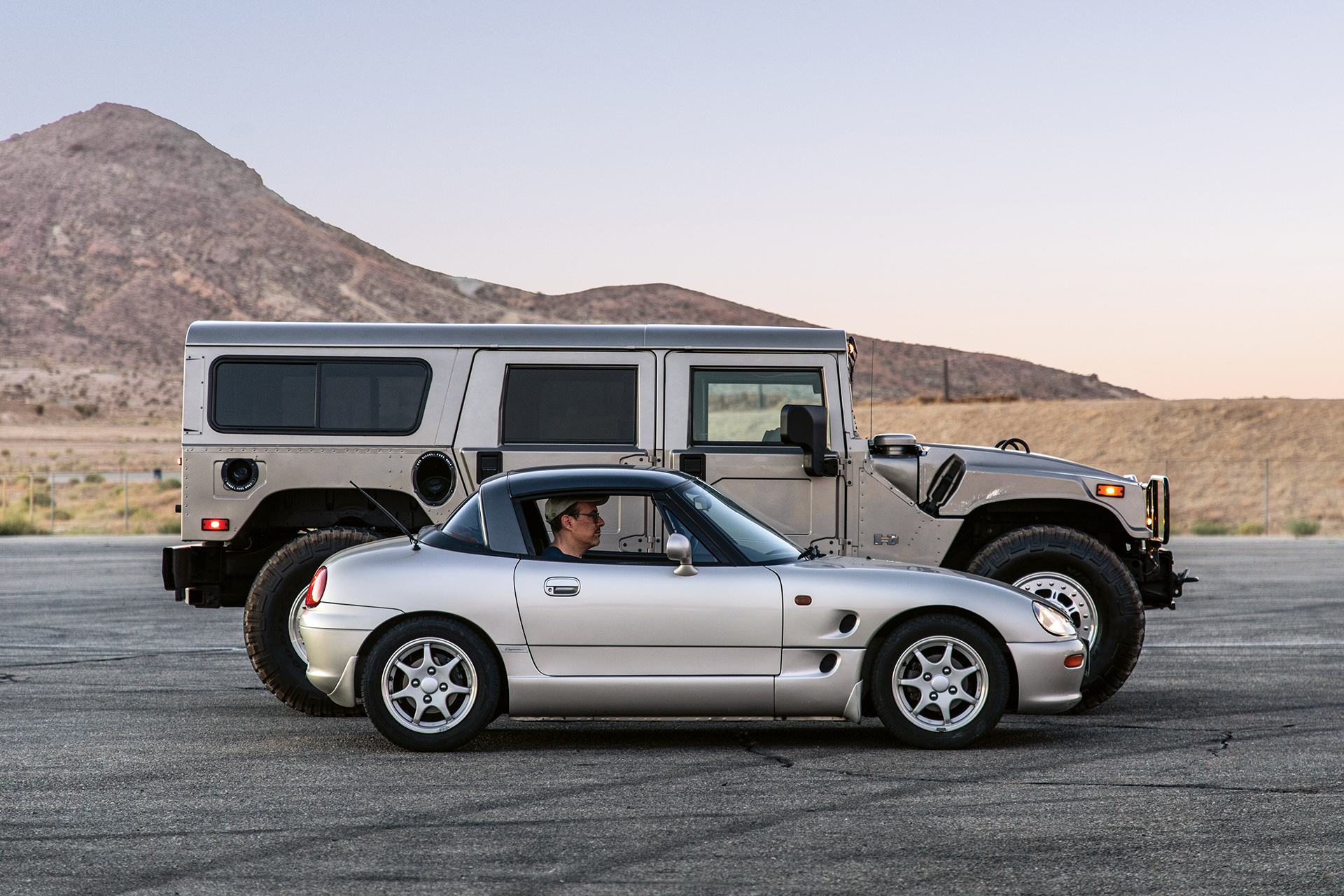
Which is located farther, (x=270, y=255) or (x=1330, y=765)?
(x=270, y=255)

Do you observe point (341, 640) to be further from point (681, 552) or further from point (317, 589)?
point (681, 552)

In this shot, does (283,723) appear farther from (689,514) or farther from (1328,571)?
(1328,571)

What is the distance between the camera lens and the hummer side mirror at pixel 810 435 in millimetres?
9531

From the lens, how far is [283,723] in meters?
9.20

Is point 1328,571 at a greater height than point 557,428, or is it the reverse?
point 557,428

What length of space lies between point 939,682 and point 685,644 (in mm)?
1375

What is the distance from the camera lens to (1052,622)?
816 cm

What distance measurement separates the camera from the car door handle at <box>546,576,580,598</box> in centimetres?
801

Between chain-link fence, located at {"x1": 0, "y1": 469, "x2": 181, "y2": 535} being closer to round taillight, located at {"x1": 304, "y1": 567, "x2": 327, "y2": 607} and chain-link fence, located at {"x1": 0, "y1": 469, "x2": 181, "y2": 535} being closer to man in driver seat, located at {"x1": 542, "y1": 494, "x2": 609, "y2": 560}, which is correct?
round taillight, located at {"x1": 304, "y1": 567, "x2": 327, "y2": 607}

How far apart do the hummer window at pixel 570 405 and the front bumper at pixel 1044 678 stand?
3052 millimetres

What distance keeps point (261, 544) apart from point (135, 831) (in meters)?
4.31

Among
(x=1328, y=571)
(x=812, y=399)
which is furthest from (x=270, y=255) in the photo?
(x=812, y=399)

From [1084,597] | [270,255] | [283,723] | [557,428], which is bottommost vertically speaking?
[283,723]

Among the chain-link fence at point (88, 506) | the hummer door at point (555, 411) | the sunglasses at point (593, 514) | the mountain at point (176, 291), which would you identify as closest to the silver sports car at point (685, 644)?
the sunglasses at point (593, 514)
